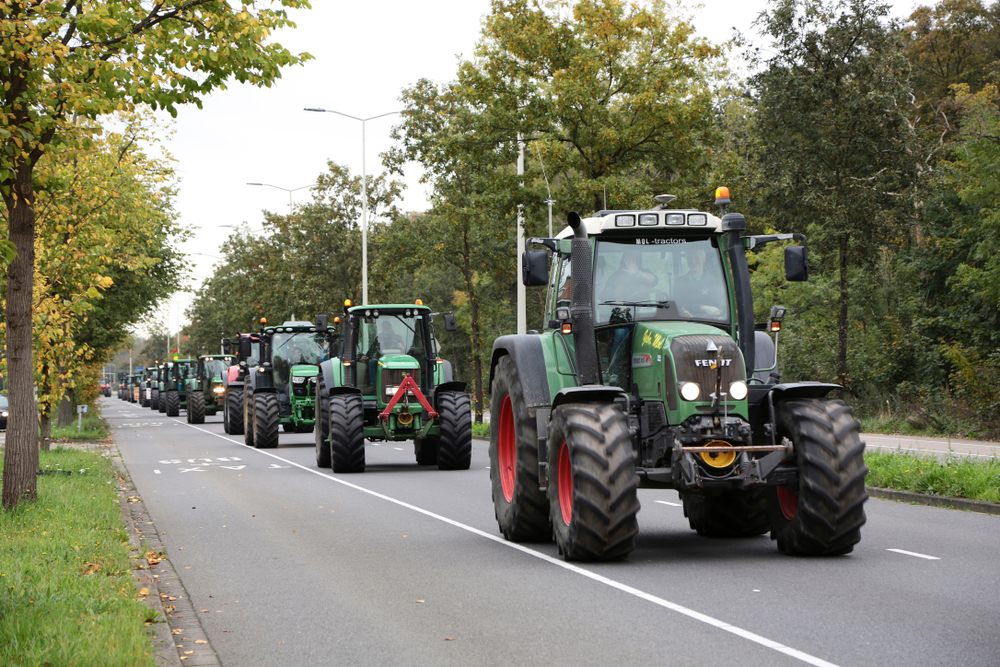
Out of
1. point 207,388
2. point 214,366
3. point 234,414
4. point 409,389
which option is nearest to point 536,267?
point 409,389

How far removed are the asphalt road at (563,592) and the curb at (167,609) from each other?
0.13 meters

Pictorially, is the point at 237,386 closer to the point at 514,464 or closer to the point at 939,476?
the point at 939,476

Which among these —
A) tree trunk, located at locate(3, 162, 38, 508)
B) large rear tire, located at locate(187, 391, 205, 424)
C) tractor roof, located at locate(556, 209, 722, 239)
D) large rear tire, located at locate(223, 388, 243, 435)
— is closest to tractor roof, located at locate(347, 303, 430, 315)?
tree trunk, located at locate(3, 162, 38, 508)

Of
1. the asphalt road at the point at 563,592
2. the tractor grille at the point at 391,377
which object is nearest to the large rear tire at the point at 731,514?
the asphalt road at the point at 563,592

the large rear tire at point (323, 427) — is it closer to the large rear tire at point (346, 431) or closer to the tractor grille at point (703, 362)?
the large rear tire at point (346, 431)

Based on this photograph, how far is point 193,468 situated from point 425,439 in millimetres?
4427

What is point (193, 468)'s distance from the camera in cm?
2230

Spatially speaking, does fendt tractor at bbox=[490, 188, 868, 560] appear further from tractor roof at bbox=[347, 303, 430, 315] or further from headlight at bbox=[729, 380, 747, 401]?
tractor roof at bbox=[347, 303, 430, 315]

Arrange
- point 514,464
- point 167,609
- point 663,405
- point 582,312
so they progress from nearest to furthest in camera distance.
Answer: point 167,609, point 663,405, point 582,312, point 514,464

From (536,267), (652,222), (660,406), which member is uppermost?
(652,222)

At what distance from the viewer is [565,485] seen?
10.1 metres

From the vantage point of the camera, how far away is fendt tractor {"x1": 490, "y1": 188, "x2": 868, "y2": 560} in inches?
372

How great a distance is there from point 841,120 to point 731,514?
827 inches

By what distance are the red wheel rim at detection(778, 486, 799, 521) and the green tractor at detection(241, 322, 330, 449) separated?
1923 cm
